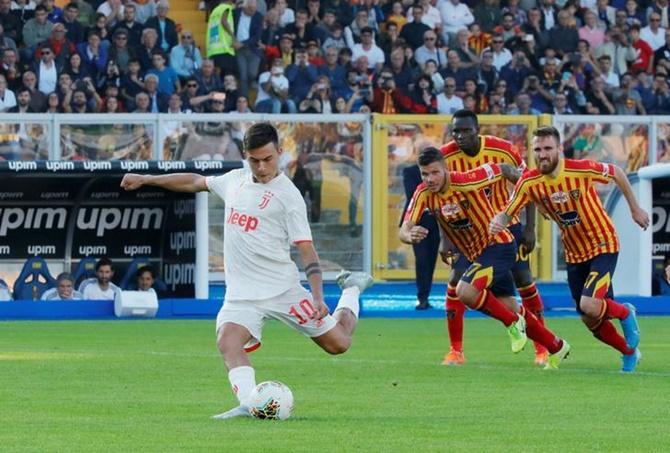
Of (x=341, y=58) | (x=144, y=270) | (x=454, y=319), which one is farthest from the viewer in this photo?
(x=341, y=58)

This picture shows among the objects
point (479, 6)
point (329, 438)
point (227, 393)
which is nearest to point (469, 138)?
point (227, 393)

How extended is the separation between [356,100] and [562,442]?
19511mm

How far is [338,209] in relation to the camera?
26.8 meters

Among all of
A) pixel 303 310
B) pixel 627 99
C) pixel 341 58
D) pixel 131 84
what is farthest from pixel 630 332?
pixel 627 99

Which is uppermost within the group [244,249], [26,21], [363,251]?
[26,21]

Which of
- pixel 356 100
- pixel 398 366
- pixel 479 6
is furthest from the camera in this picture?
pixel 479 6

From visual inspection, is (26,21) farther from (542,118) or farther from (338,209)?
(542,118)

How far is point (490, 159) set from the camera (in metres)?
14.9

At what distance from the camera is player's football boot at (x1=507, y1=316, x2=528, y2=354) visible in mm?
13898

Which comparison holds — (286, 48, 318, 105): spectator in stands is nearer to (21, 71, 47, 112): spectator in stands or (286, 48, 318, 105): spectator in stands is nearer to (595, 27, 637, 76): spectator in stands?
(21, 71, 47, 112): spectator in stands

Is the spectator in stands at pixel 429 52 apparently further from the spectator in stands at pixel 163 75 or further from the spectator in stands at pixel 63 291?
the spectator in stands at pixel 63 291

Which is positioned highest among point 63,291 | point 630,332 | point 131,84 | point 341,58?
point 341,58

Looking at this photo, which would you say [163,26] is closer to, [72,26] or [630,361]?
[72,26]

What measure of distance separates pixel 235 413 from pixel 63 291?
38.9ft
